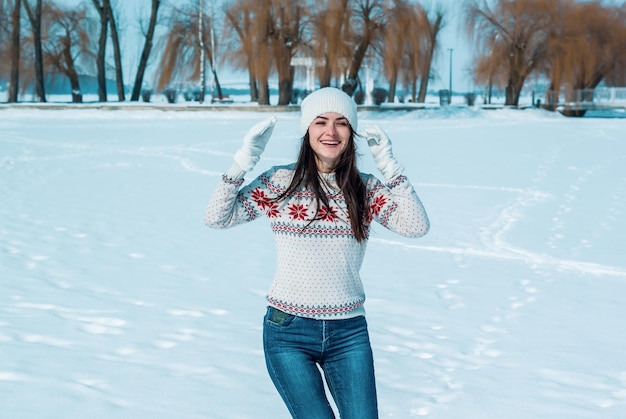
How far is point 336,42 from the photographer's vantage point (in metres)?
31.6

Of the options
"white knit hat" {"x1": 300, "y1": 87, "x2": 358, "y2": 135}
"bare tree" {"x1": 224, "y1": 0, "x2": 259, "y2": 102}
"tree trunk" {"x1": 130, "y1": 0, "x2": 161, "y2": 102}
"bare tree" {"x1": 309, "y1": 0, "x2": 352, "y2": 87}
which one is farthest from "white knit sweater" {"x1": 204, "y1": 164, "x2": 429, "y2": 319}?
"tree trunk" {"x1": 130, "y1": 0, "x2": 161, "y2": 102}

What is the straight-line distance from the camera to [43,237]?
799cm

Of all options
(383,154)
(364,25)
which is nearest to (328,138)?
(383,154)

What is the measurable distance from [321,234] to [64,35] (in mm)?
45612

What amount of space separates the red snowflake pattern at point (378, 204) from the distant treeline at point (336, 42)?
2951 cm

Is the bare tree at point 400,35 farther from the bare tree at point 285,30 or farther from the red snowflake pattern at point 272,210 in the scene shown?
the red snowflake pattern at point 272,210

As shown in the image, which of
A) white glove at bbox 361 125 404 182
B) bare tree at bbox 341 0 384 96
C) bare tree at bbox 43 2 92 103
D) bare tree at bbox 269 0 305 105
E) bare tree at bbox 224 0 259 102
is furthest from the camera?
bare tree at bbox 43 2 92 103

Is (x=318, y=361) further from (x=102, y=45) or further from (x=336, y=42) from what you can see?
(x=102, y=45)

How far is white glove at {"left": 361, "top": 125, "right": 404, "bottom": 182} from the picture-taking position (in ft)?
8.51

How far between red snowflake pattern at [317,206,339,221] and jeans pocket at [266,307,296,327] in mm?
299

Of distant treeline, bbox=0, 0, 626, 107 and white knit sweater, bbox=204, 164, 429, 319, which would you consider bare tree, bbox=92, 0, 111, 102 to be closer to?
distant treeline, bbox=0, 0, 626, 107

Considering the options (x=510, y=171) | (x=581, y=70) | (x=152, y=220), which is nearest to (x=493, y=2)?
(x=581, y=70)

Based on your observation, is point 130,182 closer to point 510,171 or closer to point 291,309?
point 510,171

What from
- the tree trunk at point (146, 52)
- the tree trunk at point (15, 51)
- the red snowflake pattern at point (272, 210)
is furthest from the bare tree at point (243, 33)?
the red snowflake pattern at point (272, 210)
